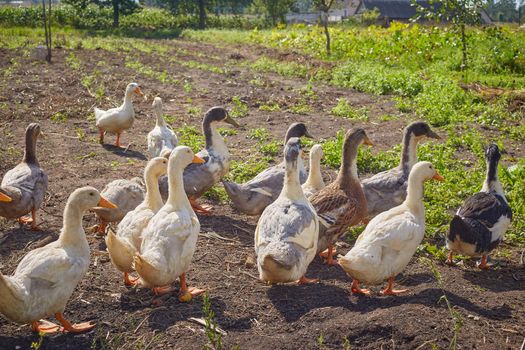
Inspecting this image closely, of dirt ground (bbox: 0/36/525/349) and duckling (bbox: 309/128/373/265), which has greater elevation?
duckling (bbox: 309/128/373/265)

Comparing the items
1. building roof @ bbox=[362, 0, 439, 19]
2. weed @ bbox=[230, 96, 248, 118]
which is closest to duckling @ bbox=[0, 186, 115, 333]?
weed @ bbox=[230, 96, 248, 118]

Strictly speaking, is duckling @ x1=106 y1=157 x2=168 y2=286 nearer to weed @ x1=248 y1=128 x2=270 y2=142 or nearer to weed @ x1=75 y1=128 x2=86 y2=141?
weed @ x1=248 y1=128 x2=270 y2=142

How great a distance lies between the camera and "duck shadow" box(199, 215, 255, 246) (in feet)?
23.4

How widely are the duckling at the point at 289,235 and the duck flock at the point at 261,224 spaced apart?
0.01 m

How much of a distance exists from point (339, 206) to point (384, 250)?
1089 millimetres

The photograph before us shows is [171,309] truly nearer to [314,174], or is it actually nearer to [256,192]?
[256,192]

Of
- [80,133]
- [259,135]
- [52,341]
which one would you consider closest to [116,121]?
[80,133]

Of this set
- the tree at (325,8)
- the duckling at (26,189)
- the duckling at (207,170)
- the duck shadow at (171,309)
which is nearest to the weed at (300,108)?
the duckling at (207,170)

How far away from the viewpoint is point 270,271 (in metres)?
5.37

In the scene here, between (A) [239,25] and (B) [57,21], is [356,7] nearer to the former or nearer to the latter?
(A) [239,25]

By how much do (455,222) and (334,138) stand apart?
518 cm

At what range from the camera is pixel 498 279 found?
6086mm

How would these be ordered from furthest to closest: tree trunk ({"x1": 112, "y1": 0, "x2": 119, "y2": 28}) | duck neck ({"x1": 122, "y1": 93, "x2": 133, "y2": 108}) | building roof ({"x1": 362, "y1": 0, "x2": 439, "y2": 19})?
1. building roof ({"x1": 362, "y1": 0, "x2": 439, "y2": 19})
2. tree trunk ({"x1": 112, "y1": 0, "x2": 119, "y2": 28})
3. duck neck ({"x1": 122, "y1": 93, "x2": 133, "y2": 108})

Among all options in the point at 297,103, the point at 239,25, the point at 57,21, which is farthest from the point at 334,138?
the point at 239,25
